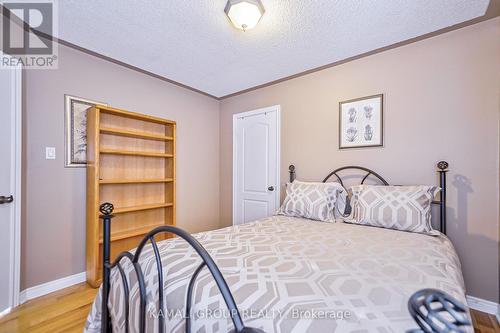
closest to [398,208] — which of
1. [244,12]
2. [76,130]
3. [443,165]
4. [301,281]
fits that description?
[443,165]

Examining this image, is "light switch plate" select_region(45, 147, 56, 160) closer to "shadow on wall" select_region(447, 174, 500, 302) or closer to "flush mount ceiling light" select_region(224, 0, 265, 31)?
"flush mount ceiling light" select_region(224, 0, 265, 31)

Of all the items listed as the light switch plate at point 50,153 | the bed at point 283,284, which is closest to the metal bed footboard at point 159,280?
the bed at point 283,284

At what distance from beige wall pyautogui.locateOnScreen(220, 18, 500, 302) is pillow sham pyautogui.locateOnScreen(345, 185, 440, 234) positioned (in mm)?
321

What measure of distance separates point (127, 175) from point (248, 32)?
204cm

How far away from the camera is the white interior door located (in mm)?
1757

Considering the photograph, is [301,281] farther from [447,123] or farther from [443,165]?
[447,123]

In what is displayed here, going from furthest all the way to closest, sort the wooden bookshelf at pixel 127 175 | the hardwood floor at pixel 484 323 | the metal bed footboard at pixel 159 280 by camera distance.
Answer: the wooden bookshelf at pixel 127 175, the hardwood floor at pixel 484 323, the metal bed footboard at pixel 159 280

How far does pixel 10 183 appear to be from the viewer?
1.81 m

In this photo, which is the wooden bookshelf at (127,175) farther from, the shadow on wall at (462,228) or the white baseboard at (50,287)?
the shadow on wall at (462,228)

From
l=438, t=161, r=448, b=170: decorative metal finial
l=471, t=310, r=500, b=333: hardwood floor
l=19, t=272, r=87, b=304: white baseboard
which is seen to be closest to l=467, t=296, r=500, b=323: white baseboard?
l=471, t=310, r=500, b=333: hardwood floor

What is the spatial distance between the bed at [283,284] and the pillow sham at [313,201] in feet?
1.92

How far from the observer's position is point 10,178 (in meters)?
1.81

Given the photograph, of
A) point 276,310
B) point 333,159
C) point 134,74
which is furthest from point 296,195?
point 134,74

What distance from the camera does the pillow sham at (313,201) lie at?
7.12ft
